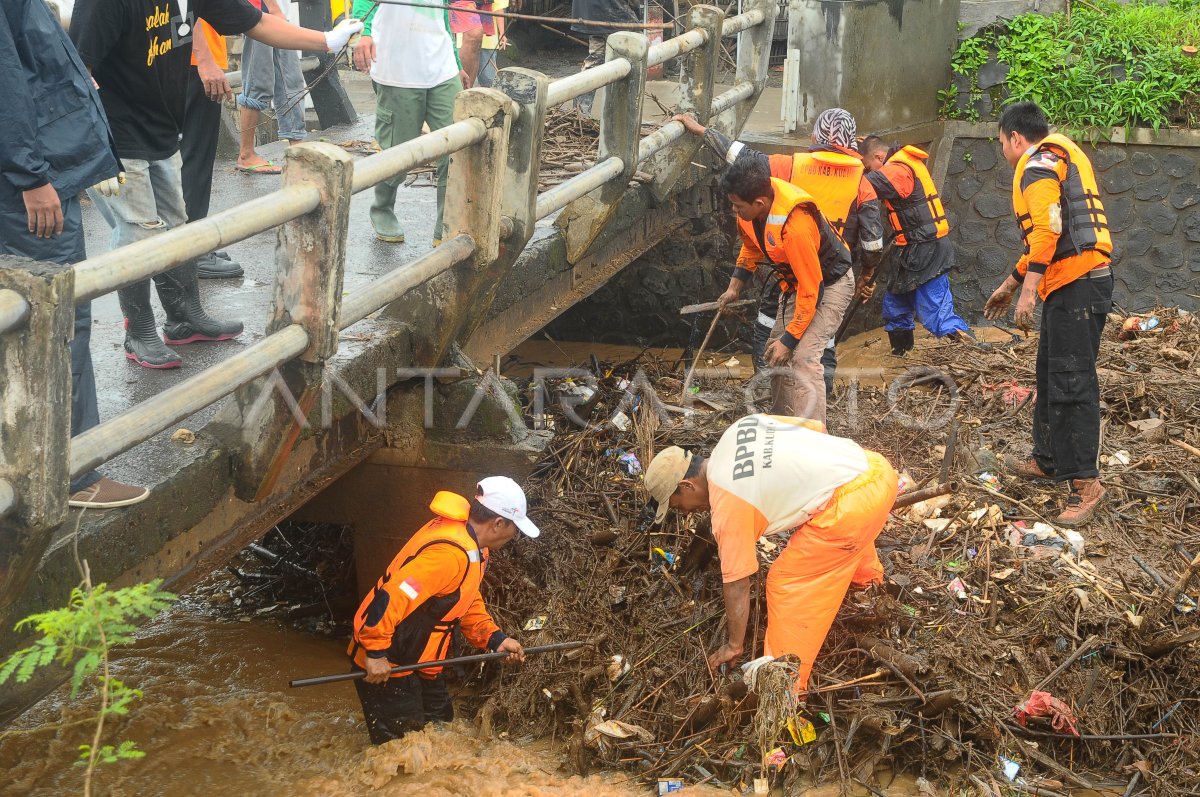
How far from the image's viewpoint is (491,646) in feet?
17.3

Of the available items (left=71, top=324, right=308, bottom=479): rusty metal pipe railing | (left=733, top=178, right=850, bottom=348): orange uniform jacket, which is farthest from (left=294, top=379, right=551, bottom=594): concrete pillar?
(left=71, top=324, right=308, bottom=479): rusty metal pipe railing

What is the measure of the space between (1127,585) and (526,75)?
3.82 meters

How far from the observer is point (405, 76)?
5992 millimetres

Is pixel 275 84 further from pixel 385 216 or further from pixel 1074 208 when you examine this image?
pixel 1074 208

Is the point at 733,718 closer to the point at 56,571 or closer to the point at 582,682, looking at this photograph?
the point at 582,682

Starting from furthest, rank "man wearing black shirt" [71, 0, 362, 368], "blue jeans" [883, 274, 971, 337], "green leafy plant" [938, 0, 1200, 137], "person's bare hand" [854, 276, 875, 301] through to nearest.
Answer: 1. "green leafy plant" [938, 0, 1200, 137]
2. "blue jeans" [883, 274, 971, 337]
3. "person's bare hand" [854, 276, 875, 301]
4. "man wearing black shirt" [71, 0, 362, 368]

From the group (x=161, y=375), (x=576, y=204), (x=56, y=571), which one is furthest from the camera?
(x=576, y=204)

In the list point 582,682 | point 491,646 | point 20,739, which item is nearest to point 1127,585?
point 582,682

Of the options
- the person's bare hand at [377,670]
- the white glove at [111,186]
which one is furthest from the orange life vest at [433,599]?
the white glove at [111,186]

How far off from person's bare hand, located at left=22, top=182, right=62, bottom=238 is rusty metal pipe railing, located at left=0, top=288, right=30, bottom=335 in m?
0.86

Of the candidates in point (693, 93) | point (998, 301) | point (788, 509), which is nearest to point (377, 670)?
point (788, 509)

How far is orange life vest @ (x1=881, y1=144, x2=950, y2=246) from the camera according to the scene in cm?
709

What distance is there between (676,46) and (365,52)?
1.95 m

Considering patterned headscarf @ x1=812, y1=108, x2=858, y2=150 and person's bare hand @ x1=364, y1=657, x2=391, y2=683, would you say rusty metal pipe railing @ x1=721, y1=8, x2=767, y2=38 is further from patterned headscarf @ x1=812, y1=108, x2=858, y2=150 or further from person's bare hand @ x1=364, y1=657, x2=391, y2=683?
person's bare hand @ x1=364, y1=657, x2=391, y2=683
